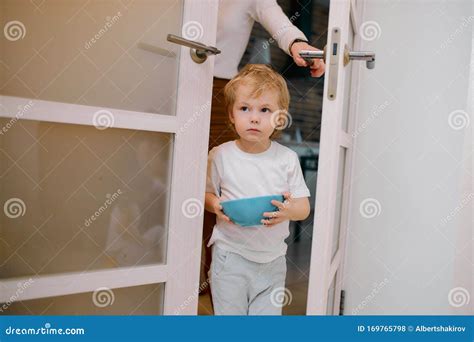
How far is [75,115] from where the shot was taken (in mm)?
1176

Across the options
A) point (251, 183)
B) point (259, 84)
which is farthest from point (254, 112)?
point (251, 183)

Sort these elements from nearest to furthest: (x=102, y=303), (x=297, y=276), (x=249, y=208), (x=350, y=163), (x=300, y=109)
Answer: (x=102, y=303)
(x=249, y=208)
(x=350, y=163)
(x=297, y=276)
(x=300, y=109)

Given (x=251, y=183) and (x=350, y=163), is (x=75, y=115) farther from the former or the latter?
(x=350, y=163)

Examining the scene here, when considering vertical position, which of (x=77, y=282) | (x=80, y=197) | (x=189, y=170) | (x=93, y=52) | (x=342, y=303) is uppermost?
(x=93, y=52)

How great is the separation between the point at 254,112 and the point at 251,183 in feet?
0.70

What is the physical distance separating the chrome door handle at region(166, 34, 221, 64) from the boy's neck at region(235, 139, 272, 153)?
0.96 ft

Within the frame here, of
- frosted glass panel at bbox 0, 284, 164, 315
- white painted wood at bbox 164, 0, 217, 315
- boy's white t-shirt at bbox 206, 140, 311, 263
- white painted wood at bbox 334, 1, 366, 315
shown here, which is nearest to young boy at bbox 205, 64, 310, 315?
boy's white t-shirt at bbox 206, 140, 311, 263

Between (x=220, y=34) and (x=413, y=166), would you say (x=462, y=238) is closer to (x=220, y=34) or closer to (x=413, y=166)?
(x=413, y=166)

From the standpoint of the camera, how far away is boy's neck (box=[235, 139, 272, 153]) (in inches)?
59.6

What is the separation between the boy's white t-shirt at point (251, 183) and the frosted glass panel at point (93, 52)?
0.26 metres

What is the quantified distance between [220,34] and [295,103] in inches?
100

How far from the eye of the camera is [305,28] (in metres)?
3.60

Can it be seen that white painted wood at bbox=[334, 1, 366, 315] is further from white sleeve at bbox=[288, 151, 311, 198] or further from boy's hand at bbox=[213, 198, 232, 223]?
boy's hand at bbox=[213, 198, 232, 223]

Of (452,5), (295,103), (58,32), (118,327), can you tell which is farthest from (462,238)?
(295,103)
